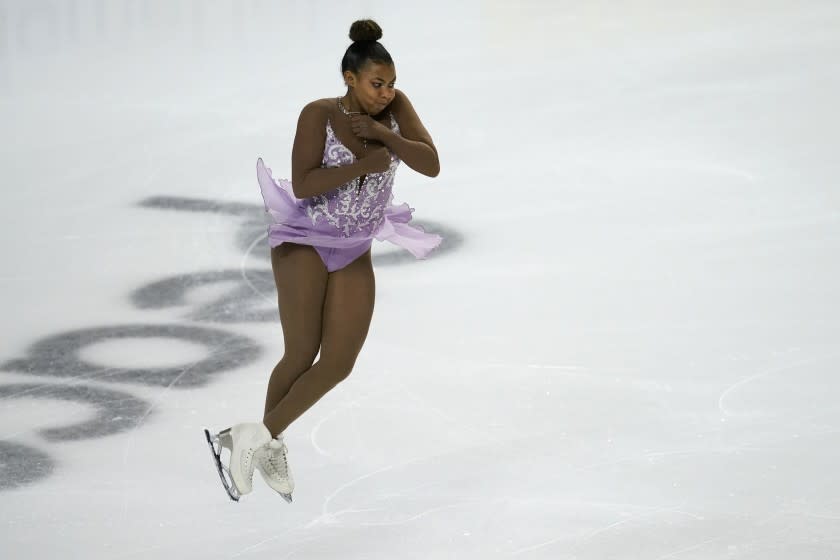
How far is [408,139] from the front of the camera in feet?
12.4

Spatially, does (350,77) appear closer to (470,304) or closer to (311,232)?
(311,232)

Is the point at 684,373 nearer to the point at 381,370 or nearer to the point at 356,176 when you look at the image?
the point at 381,370

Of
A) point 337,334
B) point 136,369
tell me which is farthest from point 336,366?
point 136,369

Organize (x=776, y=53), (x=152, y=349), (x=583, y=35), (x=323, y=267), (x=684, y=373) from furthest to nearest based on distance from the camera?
(x=583, y=35), (x=776, y=53), (x=152, y=349), (x=684, y=373), (x=323, y=267)

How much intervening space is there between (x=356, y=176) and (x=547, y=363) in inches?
78.2

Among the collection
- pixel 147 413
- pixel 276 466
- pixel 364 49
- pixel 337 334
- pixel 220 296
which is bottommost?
pixel 220 296

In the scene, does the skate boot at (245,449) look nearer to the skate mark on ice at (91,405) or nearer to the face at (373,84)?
the face at (373,84)

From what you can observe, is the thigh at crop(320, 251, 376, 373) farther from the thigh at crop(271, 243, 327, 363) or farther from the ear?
the ear

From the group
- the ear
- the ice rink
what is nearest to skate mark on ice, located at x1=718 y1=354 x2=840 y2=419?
the ice rink

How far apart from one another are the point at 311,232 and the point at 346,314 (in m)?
0.24

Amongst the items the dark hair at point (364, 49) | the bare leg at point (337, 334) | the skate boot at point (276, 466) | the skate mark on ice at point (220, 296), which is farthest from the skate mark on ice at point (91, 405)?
the dark hair at point (364, 49)

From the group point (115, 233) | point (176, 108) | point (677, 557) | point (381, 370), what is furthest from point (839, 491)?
point (176, 108)

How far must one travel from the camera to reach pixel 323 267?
154 inches

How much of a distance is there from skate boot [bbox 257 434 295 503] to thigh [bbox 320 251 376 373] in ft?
0.97
